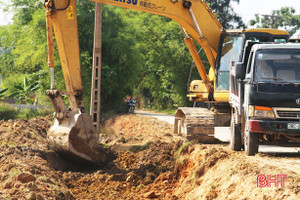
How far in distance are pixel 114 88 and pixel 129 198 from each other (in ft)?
44.1

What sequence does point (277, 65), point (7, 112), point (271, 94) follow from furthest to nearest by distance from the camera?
point (7, 112)
point (277, 65)
point (271, 94)

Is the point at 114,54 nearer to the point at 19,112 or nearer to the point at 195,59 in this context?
the point at 19,112

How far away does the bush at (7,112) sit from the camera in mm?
21156

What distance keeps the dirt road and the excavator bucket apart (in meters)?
0.42

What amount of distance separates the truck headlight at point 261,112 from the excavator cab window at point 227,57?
3.97 meters

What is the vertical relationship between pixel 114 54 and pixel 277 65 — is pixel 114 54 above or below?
above

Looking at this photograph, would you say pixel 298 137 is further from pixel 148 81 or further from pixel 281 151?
pixel 148 81

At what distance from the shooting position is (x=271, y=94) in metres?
8.22

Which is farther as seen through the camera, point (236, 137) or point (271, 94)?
point (236, 137)

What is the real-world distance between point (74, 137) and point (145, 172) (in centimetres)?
183

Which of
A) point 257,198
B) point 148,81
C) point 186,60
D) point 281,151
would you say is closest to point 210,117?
point 281,151

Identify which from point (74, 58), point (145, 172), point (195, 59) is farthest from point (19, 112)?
point (145, 172)
